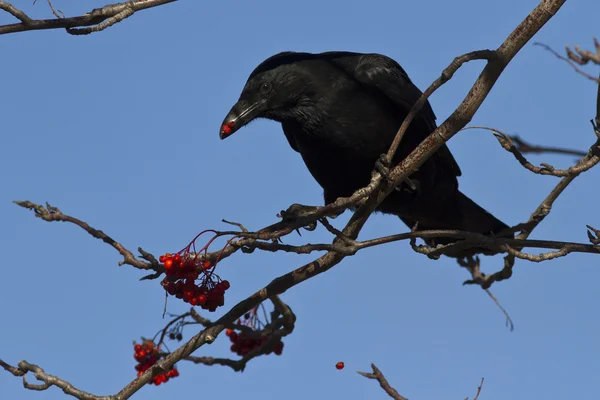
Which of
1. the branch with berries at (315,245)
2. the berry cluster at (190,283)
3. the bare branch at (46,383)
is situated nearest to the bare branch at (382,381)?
the branch with berries at (315,245)

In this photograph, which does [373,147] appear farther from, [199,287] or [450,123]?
[199,287]

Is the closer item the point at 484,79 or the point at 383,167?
the point at 484,79

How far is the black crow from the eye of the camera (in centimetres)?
500

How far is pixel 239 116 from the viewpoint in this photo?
4.95 metres

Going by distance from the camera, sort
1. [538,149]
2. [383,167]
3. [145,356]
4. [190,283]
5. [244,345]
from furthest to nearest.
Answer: [244,345]
[145,356]
[383,167]
[190,283]
[538,149]

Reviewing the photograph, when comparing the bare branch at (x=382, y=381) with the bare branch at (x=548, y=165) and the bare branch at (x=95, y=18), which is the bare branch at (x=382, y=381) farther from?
the bare branch at (x=95, y=18)

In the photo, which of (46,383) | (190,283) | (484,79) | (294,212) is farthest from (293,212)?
(46,383)

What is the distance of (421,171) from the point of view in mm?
5238

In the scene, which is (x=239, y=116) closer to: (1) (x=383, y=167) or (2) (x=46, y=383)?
(1) (x=383, y=167)

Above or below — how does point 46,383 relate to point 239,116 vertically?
below

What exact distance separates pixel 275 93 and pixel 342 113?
42 cm

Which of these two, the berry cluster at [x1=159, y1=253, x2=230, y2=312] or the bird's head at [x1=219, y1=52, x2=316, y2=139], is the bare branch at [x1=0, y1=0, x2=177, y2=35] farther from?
the bird's head at [x1=219, y1=52, x2=316, y2=139]

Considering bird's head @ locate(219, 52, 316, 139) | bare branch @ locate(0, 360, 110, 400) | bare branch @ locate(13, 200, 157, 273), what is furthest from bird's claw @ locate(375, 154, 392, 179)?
bare branch @ locate(0, 360, 110, 400)

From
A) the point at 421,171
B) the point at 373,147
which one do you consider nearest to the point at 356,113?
the point at 373,147
